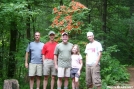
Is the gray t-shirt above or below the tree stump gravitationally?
above

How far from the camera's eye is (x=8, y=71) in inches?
444

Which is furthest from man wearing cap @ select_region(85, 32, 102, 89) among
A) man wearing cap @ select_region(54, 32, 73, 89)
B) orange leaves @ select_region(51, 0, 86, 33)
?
orange leaves @ select_region(51, 0, 86, 33)

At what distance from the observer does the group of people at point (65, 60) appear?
652cm

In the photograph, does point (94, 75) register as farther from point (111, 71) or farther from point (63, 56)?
point (111, 71)

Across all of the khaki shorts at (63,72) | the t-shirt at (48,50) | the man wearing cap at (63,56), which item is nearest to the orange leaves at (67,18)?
the t-shirt at (48,50)

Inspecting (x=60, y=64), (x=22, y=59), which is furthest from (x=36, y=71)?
(x=22, y=59)

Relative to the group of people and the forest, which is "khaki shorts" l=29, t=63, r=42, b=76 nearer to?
the group of people

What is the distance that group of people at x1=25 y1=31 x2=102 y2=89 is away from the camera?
6520mm

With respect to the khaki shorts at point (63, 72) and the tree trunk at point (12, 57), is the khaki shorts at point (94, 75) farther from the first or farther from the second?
the tree trunk at point (12, 57)

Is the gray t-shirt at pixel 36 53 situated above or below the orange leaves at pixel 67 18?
below

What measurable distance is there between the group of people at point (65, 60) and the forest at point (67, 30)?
1316 mm

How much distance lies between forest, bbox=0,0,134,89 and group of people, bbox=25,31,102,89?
1.32 meters

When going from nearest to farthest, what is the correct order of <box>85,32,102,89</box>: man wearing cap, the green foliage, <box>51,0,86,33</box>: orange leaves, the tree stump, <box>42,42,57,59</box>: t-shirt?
1. the tree stump
2. <box>85,32,102,89</box>: man wearing cap
3. <box>42,42,57,59</box>: t-shirt
4. <box>51,0,86,33</box>: orange leaves
5. the green foliage

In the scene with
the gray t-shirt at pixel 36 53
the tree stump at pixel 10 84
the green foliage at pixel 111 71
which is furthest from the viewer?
the green foliage at pixel 111 71
